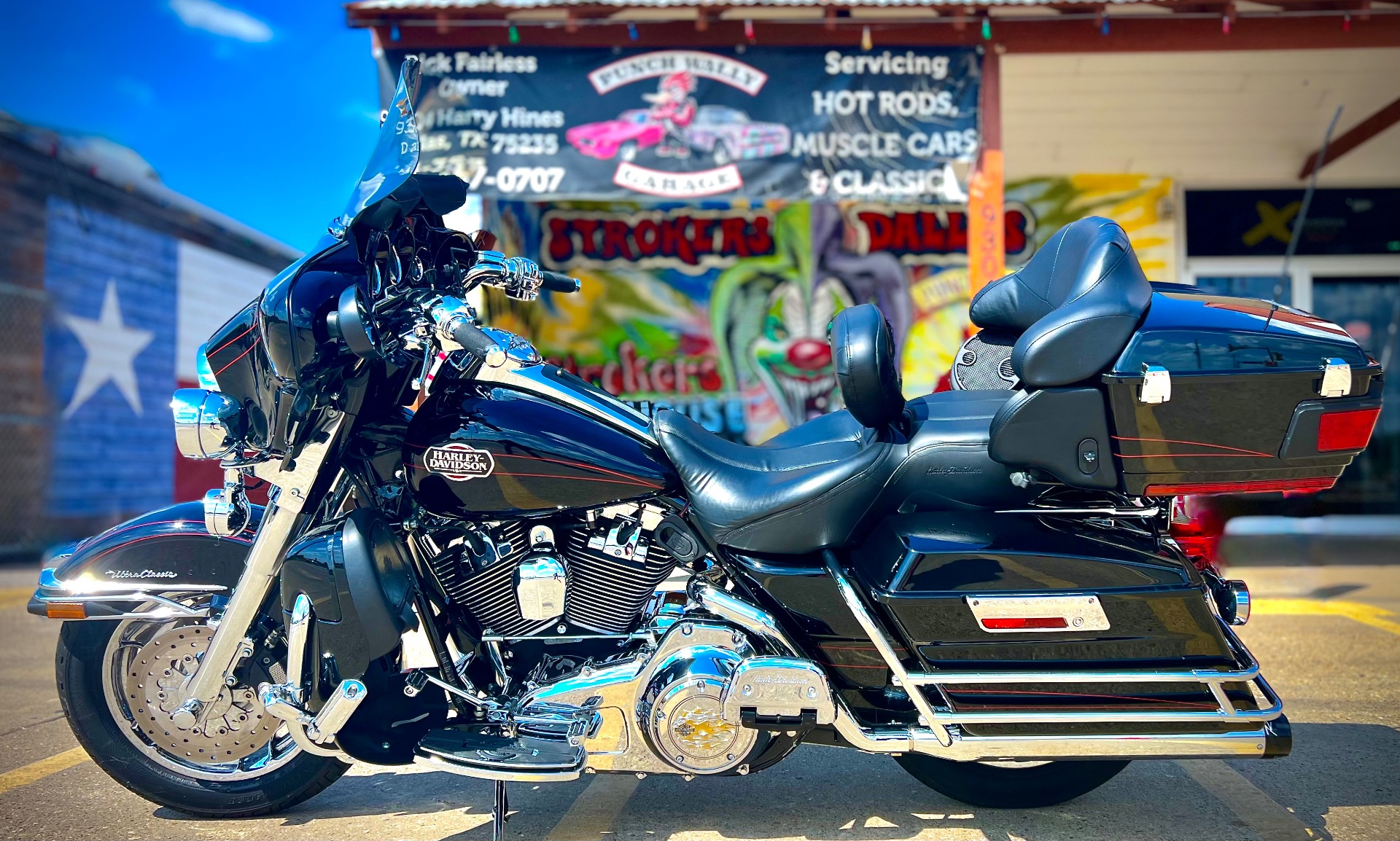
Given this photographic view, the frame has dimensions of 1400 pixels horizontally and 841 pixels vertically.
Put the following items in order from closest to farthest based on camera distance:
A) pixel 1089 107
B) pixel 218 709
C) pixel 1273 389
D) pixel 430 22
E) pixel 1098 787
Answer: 1. pixel 1273 389
2. pixel 218 709
3. pixel 1098 787
4. pixel 430 22
5. pixel 1089 107

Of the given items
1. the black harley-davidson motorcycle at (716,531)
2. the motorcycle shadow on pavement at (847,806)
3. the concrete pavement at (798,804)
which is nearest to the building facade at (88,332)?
the concrete pavement at (798,804)

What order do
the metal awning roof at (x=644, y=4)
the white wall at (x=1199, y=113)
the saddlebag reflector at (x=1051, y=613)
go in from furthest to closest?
1. the white wall at (x=1199, y=113)
2. the metal awning roof at (x=644, y=4)
3. the saddlebag reflector at (x=1051, y=613)

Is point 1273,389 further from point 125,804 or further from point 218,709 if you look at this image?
point 125,804

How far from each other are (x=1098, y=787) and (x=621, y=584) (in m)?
1.59

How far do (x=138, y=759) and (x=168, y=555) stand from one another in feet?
1.89

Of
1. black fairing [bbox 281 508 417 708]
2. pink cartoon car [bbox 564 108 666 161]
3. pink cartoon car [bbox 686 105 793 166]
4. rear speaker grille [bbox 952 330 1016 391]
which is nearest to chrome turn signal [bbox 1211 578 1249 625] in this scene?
rear speaker grille [bbox 952 330 1016 391]

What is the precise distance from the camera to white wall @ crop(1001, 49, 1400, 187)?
766 cm

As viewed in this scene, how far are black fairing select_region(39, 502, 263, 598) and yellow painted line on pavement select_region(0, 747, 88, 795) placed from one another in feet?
3.09

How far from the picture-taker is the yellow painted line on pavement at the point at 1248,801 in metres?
2.62

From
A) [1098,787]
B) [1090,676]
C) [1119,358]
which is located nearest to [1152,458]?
[1119,358]

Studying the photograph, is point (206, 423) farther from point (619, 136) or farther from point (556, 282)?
point (619, 136)

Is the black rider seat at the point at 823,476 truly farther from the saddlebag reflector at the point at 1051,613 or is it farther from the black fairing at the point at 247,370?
the black fairing at the point at 247,370

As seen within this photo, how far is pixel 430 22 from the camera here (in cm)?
654

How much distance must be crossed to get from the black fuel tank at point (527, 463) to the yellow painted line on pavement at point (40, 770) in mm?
1819
